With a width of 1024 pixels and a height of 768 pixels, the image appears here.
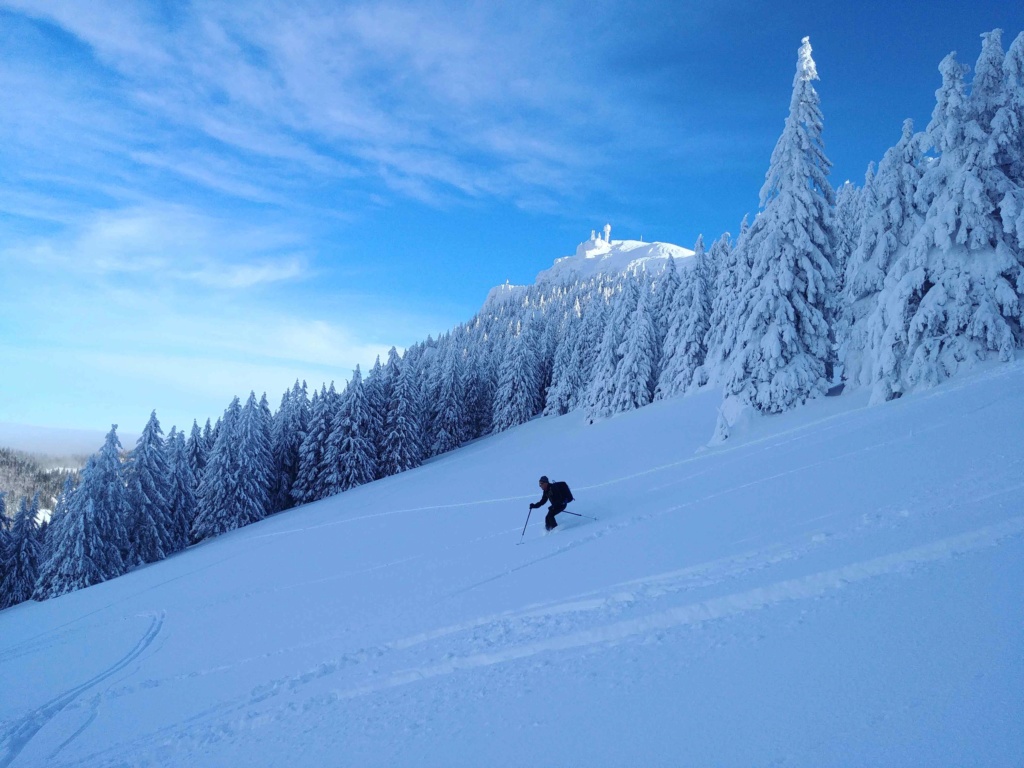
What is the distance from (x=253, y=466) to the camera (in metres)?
44.4

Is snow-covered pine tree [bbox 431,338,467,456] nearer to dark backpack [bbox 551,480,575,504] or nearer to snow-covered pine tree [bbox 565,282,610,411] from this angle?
snow-covered pine tree [bbox 565,282,610,411]

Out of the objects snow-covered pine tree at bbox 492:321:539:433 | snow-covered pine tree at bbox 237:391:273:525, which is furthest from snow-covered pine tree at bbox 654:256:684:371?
snow-covered pine tree at bbox 237:391:273:525

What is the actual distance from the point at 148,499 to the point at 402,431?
20150 mm

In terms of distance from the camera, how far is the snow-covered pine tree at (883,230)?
763 inches

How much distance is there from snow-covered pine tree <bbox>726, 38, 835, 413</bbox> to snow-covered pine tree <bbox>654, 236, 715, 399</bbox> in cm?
1741

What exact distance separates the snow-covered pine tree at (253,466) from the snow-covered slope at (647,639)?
2937 centimetres

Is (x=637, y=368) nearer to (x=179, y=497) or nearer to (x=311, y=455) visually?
(x=311, y=455)

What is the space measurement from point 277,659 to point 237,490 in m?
39.5

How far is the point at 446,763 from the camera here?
4.49 metres

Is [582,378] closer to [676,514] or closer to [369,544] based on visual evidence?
[369,544]

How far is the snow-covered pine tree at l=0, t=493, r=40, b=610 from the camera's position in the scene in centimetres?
3903

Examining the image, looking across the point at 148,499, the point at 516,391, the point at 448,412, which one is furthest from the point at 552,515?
the point at 516,391

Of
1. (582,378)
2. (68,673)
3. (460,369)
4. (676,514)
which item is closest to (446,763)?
(676,514)

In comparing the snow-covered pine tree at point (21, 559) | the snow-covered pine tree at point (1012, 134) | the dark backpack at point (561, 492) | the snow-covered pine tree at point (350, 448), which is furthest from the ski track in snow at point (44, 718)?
the snow-covered pine tree at point (21, 559)
